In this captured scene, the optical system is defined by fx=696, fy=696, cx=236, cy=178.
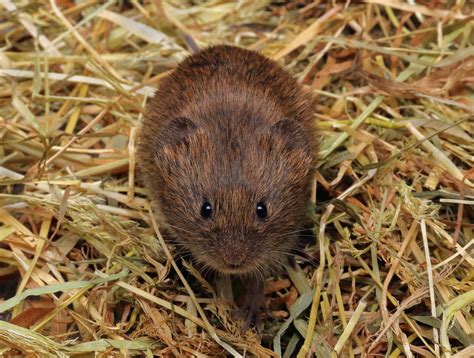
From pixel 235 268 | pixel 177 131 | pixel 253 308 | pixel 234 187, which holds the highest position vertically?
pixel 177 131

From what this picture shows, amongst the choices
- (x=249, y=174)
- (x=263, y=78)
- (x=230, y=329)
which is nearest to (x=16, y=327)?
(x=230, y=329)

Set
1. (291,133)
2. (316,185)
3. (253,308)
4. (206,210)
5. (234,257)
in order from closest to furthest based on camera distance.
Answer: (234,257), (206,210), (291,133), (253,308), (316,185)

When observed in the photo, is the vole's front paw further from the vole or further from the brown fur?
the brown fur

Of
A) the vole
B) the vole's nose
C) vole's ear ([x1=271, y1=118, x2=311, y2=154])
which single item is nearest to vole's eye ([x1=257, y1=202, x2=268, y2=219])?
the vole

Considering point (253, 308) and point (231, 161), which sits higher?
point (231, 161)

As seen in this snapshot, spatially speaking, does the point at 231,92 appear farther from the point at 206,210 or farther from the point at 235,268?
the point at 235,268

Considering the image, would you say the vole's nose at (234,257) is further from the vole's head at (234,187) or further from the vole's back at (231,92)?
the vole's back at (231,92)

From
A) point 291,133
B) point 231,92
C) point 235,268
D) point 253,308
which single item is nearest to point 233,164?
point 291,133
